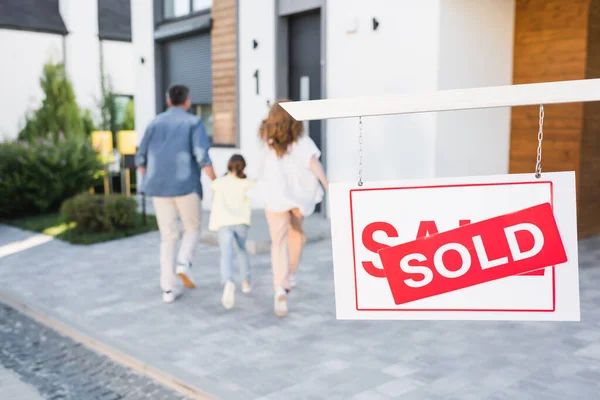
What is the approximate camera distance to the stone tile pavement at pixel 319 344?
3.79 meters

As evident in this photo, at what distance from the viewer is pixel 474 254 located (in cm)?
199

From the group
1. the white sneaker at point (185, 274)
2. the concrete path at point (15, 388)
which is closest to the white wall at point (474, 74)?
the white sneaker at point (185, 274)

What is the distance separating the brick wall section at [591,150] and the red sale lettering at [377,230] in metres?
6.22

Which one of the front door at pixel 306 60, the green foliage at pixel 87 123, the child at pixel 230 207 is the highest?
the front door at pixel 306 60

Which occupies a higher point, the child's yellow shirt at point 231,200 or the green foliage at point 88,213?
the child's yellow shirt at point 231,200

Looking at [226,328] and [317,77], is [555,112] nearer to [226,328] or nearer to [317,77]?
[317,77]

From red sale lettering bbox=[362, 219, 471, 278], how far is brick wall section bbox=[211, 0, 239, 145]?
29.3 ft

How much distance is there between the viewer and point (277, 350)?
450 centimetres

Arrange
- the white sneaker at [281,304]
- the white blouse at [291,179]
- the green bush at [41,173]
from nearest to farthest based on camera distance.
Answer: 1. the white blouse at [291,179]
2. the white sneaker at [281,304]
3. the green bush at [41,173]

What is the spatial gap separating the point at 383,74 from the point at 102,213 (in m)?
4.63

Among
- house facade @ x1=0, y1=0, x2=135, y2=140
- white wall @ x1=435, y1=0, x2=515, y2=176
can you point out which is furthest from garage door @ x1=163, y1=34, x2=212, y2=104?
house facade @ x1=0, y1=0, x2=135, y2=140

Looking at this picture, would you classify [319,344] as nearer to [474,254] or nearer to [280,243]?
[280,243]

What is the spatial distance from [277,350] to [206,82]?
8249mm

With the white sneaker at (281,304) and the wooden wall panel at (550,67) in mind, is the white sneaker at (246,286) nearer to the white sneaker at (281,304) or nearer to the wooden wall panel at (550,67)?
the white sneaker at (281,304)
